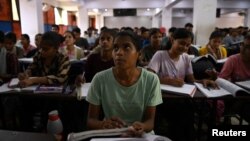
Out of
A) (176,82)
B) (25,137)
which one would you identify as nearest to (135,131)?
(25,137)

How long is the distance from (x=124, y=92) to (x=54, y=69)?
128 cm

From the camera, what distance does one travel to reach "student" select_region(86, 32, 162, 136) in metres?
1.62

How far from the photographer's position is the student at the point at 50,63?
2.56 m

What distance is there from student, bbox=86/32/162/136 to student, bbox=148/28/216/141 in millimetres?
930

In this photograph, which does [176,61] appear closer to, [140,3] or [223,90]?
[223,90]

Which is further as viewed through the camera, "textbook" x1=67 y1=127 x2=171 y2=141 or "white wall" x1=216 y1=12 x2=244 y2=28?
"white wall" x1=216 y1=12 x2=244 y2=28

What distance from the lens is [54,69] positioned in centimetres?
265

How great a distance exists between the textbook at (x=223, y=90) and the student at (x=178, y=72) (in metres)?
0.27

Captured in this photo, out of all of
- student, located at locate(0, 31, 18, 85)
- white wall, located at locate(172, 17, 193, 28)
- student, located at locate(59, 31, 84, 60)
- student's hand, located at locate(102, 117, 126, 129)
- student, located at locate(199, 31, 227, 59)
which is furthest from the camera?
white wall, located at locate(172, 17, 193, 28)

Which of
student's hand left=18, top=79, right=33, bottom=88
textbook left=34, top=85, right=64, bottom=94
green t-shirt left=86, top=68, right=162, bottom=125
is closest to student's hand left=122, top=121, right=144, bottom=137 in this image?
green t-shirt left=86, top=68, right=162, bottom=125

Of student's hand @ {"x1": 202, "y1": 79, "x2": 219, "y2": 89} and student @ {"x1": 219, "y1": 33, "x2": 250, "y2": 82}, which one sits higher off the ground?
student @ {"x1": 219, "y1": 33, "x2": 250, "y2": 82}

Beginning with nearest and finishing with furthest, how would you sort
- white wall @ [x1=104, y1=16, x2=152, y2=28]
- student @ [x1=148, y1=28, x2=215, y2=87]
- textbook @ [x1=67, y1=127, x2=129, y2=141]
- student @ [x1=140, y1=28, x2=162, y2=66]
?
textbook @ [x1=67, y1=127, x2=129, y2=141]
student @ [x1=148, y1=28, x2=215, y2=87]
student @ [x1=140, y1=28, x2=162, y2=66]
white wall @ [x1=104, y1=16, x2=152, y2=28]

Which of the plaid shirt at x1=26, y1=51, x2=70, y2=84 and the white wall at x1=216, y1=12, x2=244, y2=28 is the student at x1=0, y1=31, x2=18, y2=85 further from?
the white wall at x1=216, y1=12, x2=244, y2=28

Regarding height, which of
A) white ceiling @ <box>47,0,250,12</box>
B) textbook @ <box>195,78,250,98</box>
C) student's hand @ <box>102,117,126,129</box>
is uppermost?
white ceiling @ <box>47,0,250,12</box>
